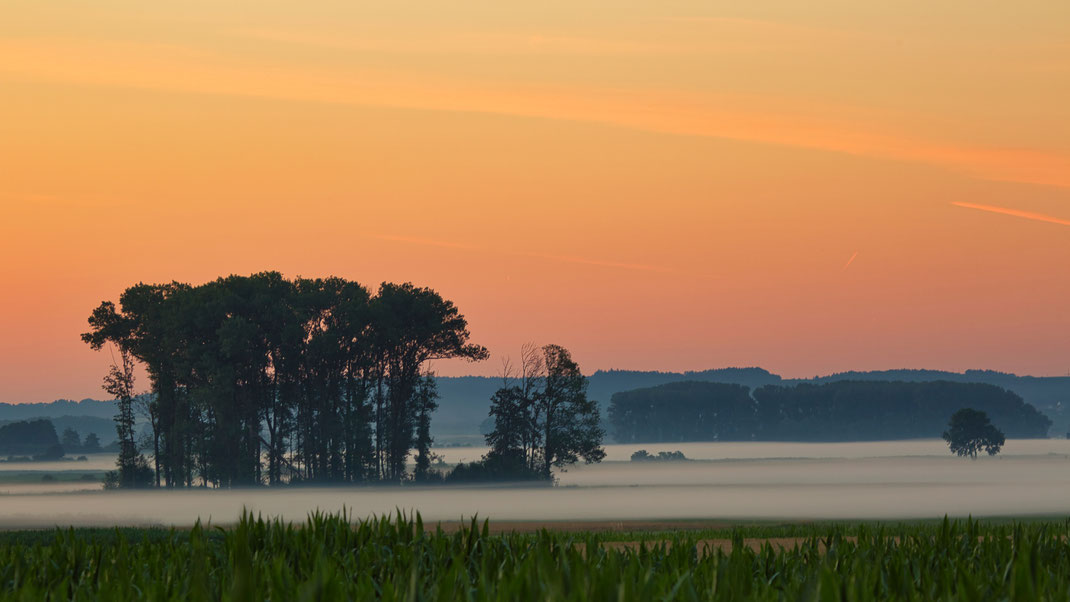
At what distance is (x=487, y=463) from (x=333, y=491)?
16.0 meters

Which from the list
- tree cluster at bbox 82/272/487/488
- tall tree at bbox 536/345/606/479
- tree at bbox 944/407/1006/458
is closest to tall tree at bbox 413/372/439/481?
tree cluster at bbox 82/272/487/488

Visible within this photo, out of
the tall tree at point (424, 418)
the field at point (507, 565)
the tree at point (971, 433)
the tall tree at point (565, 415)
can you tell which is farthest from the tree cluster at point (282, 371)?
the tree at point (971, 433)

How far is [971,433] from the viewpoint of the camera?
7544 inches

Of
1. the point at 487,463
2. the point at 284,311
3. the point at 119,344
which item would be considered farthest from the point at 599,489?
the point at 119,344

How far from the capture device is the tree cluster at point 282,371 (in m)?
104

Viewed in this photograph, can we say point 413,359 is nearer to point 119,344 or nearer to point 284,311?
point 284,311

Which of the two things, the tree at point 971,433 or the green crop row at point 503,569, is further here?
→ the tree at point 971,433

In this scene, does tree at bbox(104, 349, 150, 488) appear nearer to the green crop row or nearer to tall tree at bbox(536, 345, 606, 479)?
tall tree at bbox(536, 345, 606, 479)

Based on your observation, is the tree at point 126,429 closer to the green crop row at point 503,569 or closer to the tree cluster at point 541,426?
the tree cluster at point 541,426

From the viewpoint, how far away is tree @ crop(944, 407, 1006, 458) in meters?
191

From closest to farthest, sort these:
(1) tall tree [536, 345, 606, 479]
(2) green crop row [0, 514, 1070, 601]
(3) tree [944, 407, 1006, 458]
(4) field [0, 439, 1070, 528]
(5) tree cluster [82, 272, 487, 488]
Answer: (2) green crop row [0, 514, 1070, 601], (4) field [0, 439, 1070, 528], (5) tree cluster [82, 272, 487, 488], (1) tall tree [536, 345, 606, 479], (3) tree [944, 407, 1006, 458]

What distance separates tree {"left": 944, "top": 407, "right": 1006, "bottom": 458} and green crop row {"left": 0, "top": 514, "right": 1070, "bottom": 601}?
622 feet

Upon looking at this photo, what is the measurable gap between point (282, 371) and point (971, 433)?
128558 millimetres

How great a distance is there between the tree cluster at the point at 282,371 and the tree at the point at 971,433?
11167 cm
